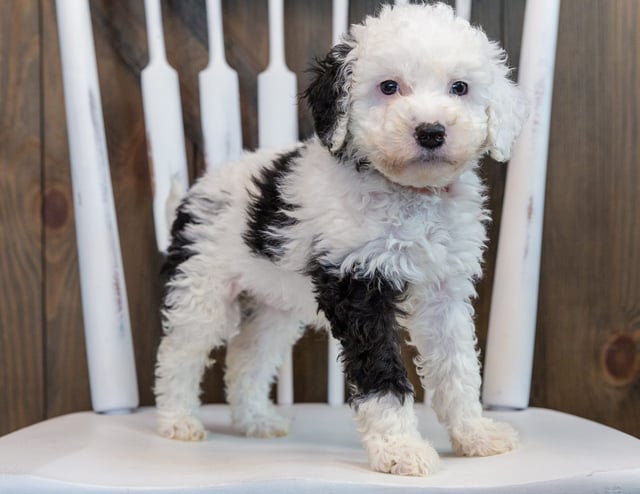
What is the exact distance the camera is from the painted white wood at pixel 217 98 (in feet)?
4.03

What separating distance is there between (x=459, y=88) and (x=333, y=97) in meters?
0.14

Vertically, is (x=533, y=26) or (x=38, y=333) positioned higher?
(x=533, y=26)

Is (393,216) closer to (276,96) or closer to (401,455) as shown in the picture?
(401,455)

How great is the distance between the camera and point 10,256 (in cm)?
142

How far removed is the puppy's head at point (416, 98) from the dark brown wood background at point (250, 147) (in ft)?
1.46

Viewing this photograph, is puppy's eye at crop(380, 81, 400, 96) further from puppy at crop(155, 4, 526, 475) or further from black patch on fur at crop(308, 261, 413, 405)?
black patch on fur at crop(308, 261, 413, 405)

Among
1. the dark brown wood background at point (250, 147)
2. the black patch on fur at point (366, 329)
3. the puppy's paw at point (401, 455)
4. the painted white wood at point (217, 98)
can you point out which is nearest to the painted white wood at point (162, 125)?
the painted white wood at point (217, 98)

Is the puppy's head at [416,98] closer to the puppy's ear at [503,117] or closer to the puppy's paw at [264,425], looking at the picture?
the puppy's ear at [503,117]

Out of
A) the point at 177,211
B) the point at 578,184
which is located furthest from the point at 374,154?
the point at 578,184

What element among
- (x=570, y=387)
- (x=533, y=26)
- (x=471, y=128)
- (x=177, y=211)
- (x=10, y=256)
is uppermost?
(x=533, y=26)

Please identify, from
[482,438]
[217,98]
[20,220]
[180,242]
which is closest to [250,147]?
[217,98]

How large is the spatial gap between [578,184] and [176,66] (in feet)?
2.29

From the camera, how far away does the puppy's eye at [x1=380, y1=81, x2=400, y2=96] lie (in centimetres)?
89

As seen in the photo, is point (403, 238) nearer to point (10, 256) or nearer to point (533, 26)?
point (533, 26)
